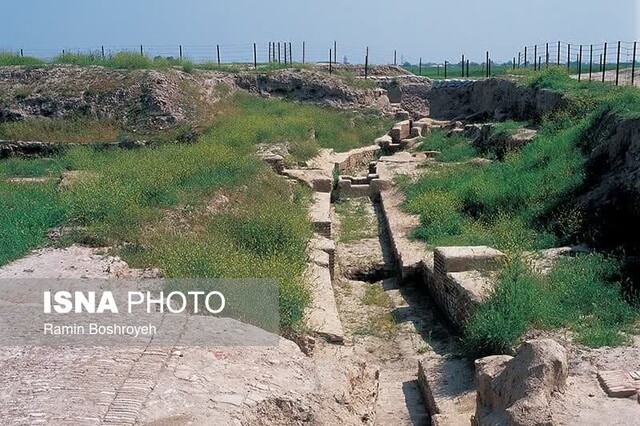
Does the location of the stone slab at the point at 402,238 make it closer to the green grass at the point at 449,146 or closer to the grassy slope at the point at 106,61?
the green grass at the point at 449,146

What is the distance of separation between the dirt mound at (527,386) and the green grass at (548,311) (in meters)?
1.11

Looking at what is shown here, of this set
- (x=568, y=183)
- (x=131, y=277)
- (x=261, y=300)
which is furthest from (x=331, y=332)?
(x=568, y=183)

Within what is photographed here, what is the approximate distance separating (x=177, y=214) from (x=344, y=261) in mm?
2979

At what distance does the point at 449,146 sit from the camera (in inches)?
765

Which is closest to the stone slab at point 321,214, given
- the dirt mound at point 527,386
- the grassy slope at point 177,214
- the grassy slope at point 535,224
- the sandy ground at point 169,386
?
the grassy slope at point 177,214

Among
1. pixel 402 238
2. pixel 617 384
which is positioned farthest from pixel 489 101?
pixel 617 384

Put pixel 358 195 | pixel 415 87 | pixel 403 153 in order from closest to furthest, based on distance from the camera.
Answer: pixel 358 195 < pixel 403 153 < pixel 415 87

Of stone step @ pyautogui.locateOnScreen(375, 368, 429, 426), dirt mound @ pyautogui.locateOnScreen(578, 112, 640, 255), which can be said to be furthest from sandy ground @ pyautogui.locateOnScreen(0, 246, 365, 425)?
dirt mound @ pyautogui.locateOnScreen(578, 112, 640, 255)

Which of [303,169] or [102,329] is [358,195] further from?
[102,329]

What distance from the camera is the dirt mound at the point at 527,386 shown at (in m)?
4.48

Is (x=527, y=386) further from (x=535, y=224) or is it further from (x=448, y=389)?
(x=535, y=224)

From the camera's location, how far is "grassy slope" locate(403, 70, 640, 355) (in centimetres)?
641

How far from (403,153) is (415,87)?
460 inches

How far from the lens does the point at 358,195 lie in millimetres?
15906
